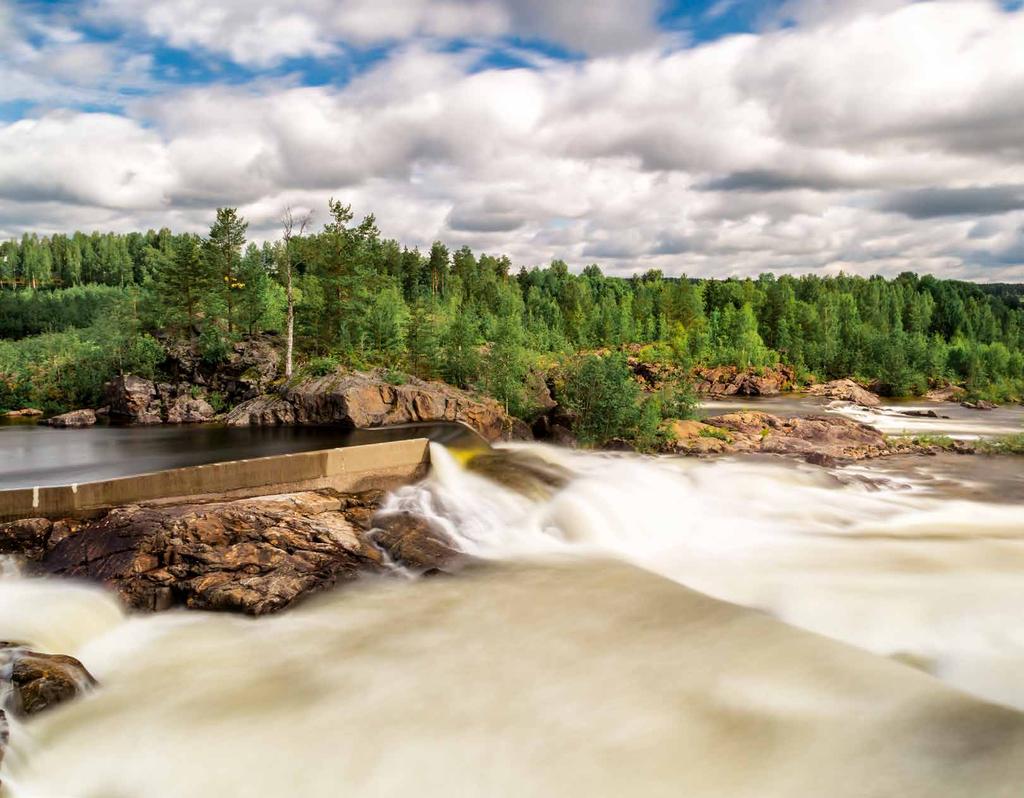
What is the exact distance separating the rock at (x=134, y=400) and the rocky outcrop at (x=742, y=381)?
5038cm

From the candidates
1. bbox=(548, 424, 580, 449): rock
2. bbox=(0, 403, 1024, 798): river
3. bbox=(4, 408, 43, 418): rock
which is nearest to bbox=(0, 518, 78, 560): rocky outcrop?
bbox=(0, 403, 1024, 798): river

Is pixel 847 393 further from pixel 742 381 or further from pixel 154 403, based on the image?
pixel 154 403

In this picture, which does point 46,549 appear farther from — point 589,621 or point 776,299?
point 776,299

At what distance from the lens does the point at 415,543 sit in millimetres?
15469

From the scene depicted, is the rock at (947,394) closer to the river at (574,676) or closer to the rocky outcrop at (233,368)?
the river at (574,676)

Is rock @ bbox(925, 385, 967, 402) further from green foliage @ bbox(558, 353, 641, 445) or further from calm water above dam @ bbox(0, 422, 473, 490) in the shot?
calm water above dam @ bbox(0, 422, 473, 490)

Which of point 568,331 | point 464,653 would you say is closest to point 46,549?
point 464,653

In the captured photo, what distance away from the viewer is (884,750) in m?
8.53

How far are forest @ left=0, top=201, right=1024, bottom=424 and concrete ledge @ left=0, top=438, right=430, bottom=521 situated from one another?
435 inches

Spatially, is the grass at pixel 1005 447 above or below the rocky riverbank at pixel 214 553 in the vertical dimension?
below

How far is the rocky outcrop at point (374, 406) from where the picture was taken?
27.1 m

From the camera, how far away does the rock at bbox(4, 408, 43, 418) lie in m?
37.4

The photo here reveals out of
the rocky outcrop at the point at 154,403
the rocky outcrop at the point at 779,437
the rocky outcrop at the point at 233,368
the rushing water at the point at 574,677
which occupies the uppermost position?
the rocky outcrop at the point at 233,368

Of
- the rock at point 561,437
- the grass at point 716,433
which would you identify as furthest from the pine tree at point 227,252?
the grass at point 716,433
